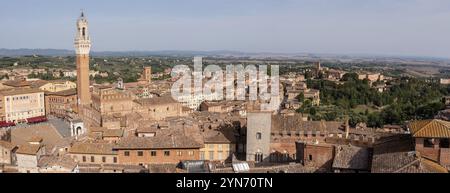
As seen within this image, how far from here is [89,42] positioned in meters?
32.9

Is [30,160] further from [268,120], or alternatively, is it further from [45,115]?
[45,115]

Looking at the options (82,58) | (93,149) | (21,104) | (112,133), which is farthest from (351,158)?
(21,104)

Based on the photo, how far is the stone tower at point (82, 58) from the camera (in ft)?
105

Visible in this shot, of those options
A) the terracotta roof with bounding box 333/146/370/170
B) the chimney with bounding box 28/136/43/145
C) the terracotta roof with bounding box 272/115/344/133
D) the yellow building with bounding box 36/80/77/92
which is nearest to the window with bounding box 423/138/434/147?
the terracotta roof with bounding box 333/146/370/170

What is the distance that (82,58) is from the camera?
3225cm

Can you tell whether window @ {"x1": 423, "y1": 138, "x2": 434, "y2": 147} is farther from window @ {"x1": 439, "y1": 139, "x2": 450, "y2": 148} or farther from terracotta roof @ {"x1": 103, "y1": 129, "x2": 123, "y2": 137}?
terracotta roof @ {"x1": 103, "y1": 129, "x2": 123, "y2": 137}

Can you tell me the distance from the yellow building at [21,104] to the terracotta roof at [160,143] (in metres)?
19.5

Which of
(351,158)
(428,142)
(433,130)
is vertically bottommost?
(351,158)

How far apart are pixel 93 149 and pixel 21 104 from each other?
19772mm

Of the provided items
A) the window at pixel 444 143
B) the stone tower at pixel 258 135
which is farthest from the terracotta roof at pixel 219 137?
the window at pixel 444 143

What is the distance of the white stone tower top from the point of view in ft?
105

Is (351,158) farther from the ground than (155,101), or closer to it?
farther from the ground

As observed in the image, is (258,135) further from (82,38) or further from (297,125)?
(82,38)
